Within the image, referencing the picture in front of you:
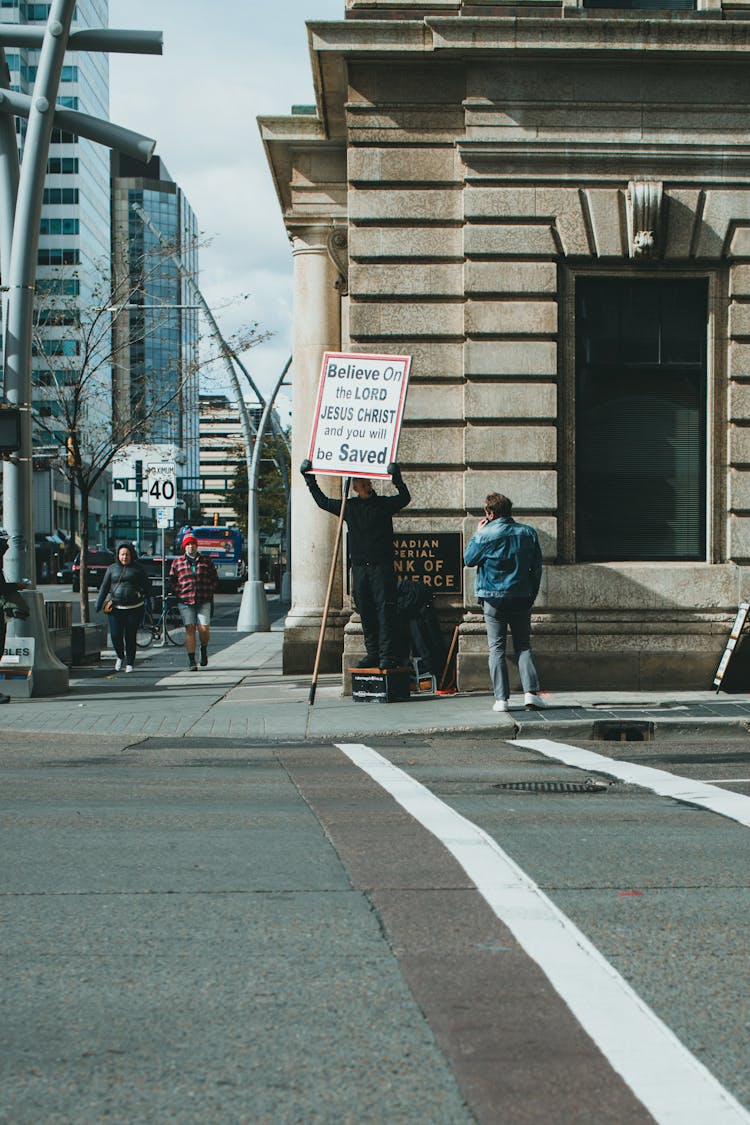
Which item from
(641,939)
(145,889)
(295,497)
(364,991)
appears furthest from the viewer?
(295,497)

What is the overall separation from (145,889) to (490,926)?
145 cm

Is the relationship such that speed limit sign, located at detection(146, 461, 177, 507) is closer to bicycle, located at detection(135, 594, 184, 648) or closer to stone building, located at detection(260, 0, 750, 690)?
bicycle, located at detection(135, 594, 184, 648)

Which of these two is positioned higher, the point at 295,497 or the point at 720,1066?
the point at 295,497

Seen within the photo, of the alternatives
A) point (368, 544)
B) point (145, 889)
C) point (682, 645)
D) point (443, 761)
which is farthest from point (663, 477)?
point (145, 889)

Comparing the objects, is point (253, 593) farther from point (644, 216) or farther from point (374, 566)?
point (644, 216)

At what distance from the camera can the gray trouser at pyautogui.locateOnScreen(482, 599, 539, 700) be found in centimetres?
1426

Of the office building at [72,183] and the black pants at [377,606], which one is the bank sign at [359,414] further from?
the office building at [72,183]

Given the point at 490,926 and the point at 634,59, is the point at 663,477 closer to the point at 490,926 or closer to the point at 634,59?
the point at 634,59

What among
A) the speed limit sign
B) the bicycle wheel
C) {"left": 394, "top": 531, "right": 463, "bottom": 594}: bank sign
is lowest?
the bicycle wheel

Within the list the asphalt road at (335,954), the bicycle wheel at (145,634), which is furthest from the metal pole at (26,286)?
the bicycle wheel at (145,634)

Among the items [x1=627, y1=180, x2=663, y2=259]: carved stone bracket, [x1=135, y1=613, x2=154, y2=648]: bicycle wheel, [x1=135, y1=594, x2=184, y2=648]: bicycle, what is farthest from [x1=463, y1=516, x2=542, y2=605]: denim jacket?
[x1=135, y1=613, x2=154, y2=648]: bicycle wheel

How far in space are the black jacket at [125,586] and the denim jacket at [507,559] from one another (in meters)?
8.44

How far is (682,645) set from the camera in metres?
16.0

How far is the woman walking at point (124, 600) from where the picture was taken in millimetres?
21797
